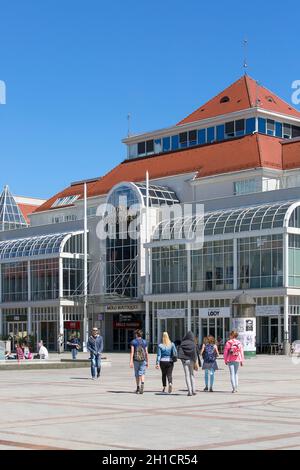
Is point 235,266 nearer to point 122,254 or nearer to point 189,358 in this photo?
point 122,254

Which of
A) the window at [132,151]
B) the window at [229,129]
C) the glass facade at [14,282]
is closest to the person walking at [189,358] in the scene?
the window at [229,129]

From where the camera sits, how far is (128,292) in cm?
6925

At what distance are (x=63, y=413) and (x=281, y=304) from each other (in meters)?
41.0

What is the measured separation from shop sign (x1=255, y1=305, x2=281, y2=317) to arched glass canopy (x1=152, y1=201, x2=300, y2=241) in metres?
5.07

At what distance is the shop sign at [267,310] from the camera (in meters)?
57.4

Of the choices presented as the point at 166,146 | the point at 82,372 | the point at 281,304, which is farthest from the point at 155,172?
the point at 82,372

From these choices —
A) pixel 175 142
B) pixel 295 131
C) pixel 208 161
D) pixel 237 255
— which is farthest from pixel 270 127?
pixel 237 255

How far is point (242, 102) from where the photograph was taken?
7700 centimetres

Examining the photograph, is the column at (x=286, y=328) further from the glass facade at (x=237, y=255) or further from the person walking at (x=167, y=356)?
the person walking at (x=167, y=356)

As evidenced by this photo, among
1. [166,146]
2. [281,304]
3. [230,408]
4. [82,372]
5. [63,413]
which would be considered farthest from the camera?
[166,146]

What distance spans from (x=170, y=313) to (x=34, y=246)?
1660 centimetres

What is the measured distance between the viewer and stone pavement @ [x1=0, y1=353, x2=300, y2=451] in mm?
13031
